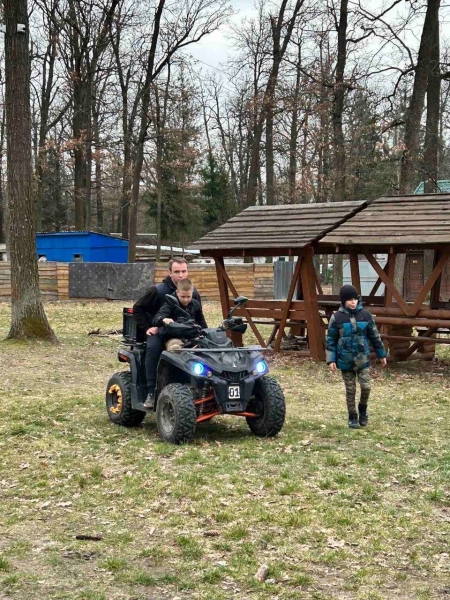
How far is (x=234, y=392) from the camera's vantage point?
319 inches

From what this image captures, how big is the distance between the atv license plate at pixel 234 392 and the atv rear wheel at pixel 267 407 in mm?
378

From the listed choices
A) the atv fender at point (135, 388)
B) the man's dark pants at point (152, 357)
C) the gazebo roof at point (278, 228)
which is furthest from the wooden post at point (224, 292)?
the man's dark pants at point (152, 357)

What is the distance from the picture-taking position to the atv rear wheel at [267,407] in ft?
27.5

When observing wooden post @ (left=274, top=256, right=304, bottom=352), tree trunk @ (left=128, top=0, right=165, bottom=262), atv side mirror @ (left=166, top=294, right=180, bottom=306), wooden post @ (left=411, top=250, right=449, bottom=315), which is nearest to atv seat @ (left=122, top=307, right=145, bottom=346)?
atv side mirror @ (left=166, top=294, right=180, bottom=306)

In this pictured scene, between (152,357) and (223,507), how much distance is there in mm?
2761

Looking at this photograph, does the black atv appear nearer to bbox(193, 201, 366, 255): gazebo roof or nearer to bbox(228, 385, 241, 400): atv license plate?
bbox(228, 385, 241, 400): atv license plate

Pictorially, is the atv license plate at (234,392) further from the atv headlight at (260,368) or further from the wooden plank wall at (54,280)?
the wooden plank wall at (54,280)

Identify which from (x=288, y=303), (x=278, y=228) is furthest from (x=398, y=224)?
(x=278, y=228)

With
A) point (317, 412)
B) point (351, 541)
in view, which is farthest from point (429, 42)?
point (351, 541)

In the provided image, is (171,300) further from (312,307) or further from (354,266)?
(354,266)

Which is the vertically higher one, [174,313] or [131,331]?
[174,313]

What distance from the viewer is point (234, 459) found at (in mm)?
7566

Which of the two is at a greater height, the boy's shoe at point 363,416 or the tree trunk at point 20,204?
the tree trunk at point 20,204

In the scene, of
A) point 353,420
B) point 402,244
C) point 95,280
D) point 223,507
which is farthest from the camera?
point 95,280
